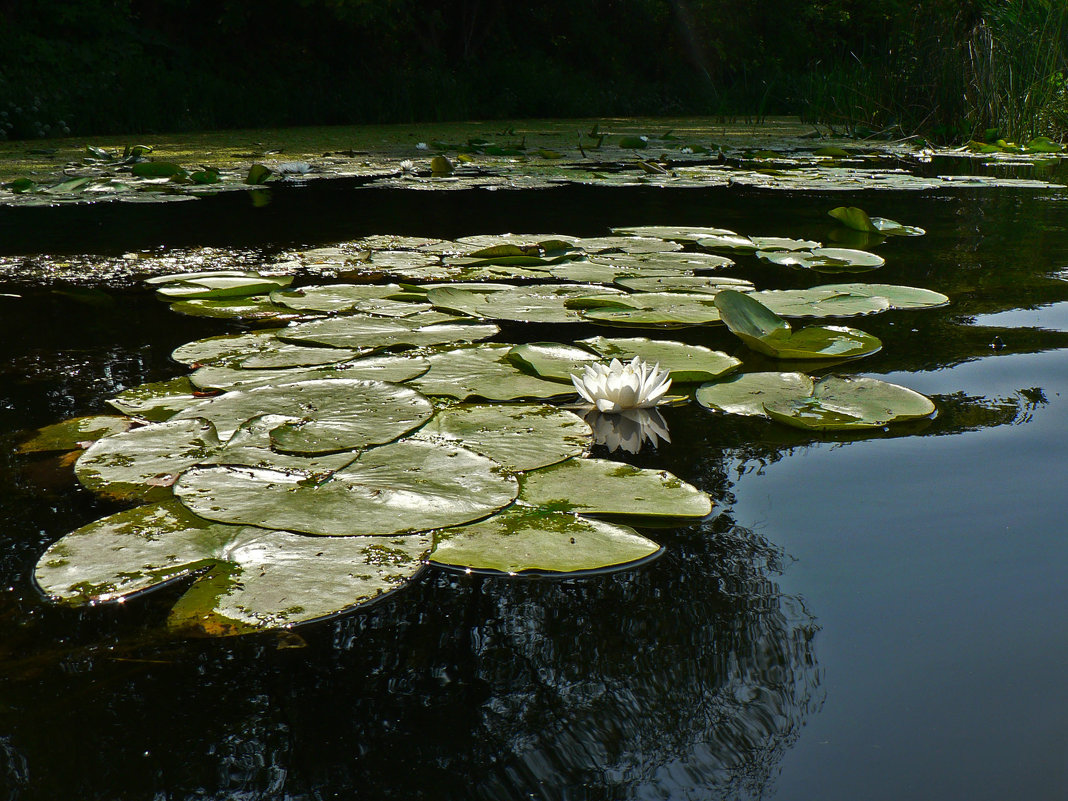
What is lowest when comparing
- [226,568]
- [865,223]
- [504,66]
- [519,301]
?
[226,568]

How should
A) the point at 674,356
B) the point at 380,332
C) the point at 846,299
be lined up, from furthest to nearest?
the point at 846,299, the point at 380,332, the point at 674,356

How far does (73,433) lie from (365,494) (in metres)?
0.47

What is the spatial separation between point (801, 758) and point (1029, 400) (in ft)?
3.11

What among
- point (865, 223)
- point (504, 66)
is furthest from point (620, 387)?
point (504, 66)

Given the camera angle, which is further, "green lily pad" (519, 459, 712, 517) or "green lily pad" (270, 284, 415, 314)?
"green lily pad" (270, 284, 415, 314)

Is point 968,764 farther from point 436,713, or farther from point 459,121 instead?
point 459,121

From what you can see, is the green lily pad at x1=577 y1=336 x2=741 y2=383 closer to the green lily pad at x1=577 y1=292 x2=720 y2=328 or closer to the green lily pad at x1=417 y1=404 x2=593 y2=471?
the green lily pad at x1=577 y1=292 x2=720 y2=328

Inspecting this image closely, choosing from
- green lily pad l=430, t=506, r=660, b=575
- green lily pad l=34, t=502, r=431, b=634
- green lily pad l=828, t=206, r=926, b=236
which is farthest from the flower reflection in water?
green lily pad l=828, t=206, r=926, b=236

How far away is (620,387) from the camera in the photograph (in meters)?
1.21

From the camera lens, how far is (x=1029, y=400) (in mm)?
1303

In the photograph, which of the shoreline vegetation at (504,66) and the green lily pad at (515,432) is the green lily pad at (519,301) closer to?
the green lily pad at (515,432)

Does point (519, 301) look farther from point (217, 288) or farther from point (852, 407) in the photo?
point (852, 407)

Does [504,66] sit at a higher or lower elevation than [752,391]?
higher

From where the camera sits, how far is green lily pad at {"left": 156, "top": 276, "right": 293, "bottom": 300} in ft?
6.16
